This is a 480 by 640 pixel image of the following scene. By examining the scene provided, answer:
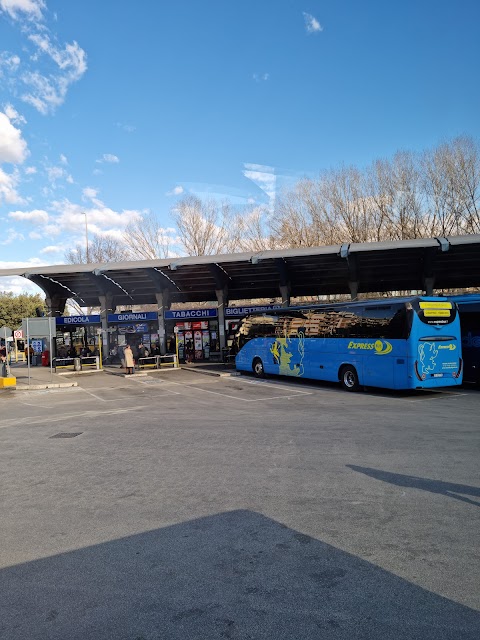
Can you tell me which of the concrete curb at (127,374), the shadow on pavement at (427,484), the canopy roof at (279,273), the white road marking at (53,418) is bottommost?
the concrete curb at (127,374)

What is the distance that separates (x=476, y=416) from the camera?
37.4 ft

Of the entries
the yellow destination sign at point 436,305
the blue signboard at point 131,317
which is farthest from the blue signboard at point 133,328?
the yellow destination sign at point 436,305

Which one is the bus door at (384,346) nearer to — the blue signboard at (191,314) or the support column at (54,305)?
the blue signboard at (191,314)

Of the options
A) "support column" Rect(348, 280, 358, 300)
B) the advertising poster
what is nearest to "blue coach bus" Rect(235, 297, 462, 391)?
"support column" Rect(348, 280, 358, 300)

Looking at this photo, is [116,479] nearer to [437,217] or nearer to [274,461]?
[274,461]

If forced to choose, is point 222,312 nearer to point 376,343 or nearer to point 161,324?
point 161,324

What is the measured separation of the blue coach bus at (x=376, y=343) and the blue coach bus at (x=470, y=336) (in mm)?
2024

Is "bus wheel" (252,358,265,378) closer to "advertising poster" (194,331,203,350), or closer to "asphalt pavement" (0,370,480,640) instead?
"advertising poster" (194,331,203,350)

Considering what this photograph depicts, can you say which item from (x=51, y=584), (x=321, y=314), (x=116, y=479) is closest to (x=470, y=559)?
(x=51, y=584)

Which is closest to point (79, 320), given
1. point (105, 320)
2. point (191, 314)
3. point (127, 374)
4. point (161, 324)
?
point (105, 320)

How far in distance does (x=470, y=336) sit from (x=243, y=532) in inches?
592

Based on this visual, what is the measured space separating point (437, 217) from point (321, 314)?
65.9 ft

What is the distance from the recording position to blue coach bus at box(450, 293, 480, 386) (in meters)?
17.2

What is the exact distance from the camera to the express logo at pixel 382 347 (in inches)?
613
